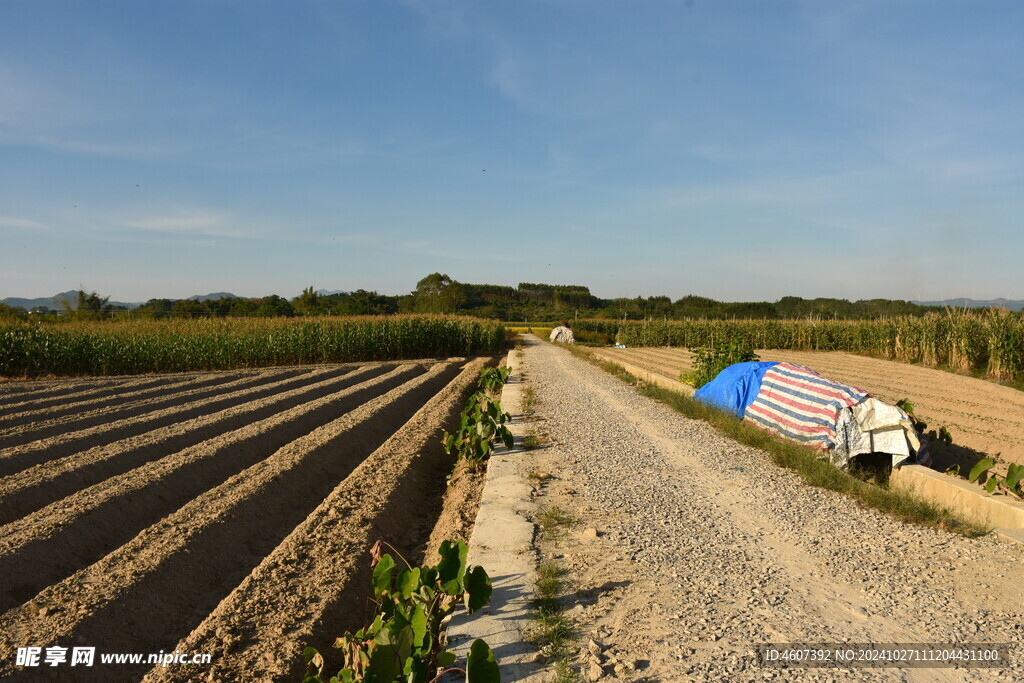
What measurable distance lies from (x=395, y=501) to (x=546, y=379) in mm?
10143

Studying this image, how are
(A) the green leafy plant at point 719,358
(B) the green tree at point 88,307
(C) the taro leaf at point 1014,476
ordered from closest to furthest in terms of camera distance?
1. (C) the taro leaf at point 1014,476
2. (A) the green leafy plant at point 719,358
3. (B) the green tree at point 88,307

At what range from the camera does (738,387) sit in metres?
9.75

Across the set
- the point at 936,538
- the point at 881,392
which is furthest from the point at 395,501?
the point at 881,392

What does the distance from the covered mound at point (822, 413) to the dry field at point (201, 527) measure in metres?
4.58

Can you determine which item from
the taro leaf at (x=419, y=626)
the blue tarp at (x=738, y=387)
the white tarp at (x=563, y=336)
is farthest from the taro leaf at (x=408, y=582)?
the white tarp at (x=563, y=336)

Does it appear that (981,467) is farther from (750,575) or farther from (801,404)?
(750,575)

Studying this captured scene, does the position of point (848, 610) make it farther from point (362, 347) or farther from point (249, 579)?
point (362, 347)

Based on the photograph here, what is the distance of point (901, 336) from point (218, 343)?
25.1m

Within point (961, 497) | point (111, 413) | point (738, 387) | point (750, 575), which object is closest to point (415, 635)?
point (750, 575)

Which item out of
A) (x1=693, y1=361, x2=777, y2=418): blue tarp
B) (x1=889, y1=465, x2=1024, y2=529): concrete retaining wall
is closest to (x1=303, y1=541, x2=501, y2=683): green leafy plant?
(x1=889, y1=465, x2=1024, y2=529): concrete retaining wall

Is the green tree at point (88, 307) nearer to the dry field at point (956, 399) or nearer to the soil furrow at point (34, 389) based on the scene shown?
the soil furrow at point (34, 389)

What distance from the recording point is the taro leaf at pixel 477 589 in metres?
3.13

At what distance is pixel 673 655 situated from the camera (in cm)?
307

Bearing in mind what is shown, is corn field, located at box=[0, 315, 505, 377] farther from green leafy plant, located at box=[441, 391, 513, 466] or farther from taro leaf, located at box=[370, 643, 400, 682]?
taro leaf, located at box=[370, 643, 400, 682]
